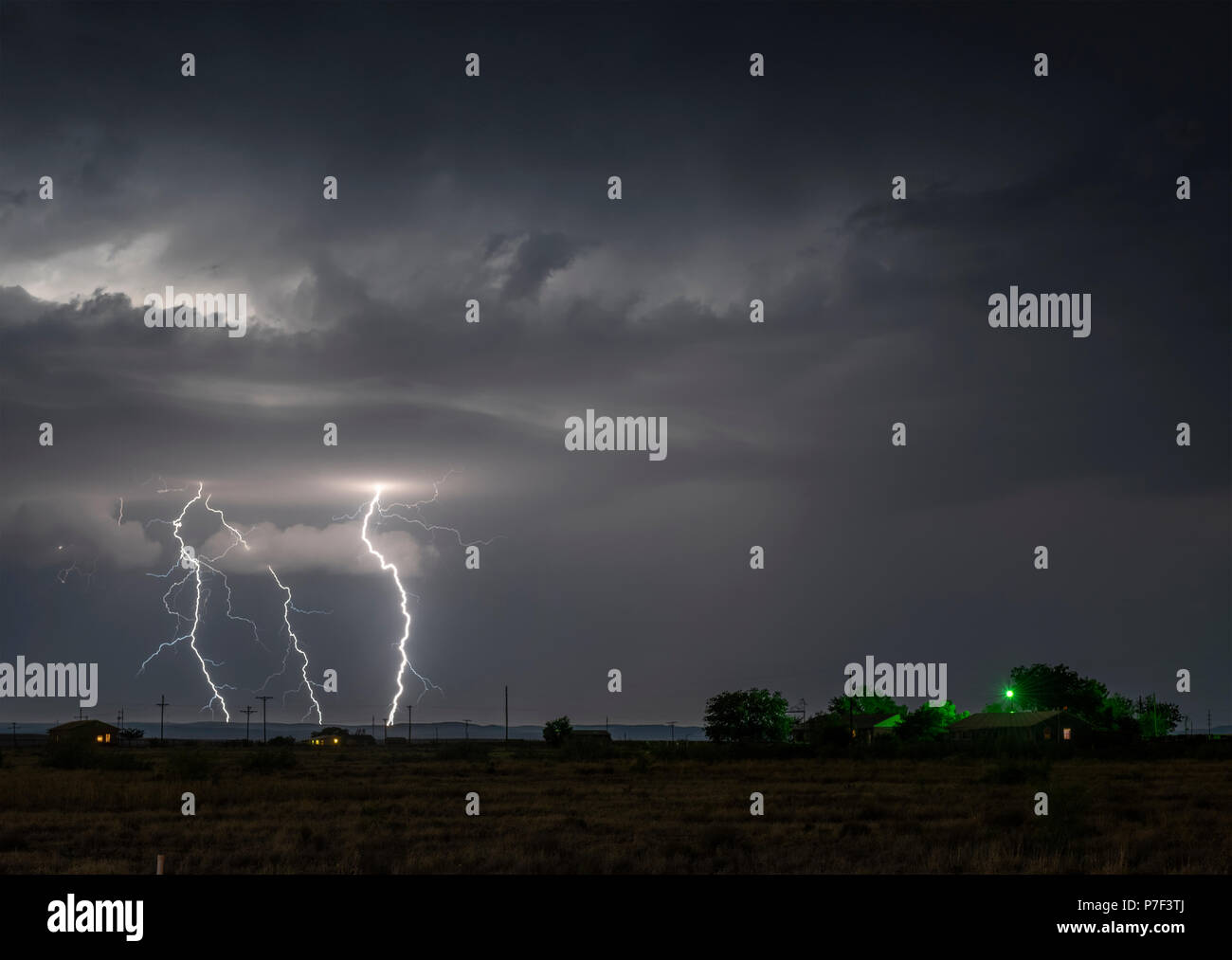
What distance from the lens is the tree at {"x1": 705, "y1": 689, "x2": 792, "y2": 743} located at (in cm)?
9256

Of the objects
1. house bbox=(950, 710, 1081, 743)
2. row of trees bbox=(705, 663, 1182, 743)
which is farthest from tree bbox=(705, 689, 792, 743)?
house bbox=(950, 710, 1081, 743)

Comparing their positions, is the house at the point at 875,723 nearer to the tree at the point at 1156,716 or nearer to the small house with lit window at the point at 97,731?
the tree at the point at 1156,716

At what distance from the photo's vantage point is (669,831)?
2202 centimetres

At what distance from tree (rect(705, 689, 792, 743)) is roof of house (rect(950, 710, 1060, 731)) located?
14664 mm

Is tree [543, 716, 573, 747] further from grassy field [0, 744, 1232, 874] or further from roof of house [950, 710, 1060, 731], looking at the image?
grassy field [0, 744, 1232, 874]

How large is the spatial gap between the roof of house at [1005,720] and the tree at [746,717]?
48.1 feet

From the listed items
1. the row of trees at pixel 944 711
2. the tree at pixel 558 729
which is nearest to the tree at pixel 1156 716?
the row of trees at pixel 944 711

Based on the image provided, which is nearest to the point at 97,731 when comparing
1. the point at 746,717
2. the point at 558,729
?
the point at 558,729

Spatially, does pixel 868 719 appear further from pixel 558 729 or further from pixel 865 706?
pixel 558 729

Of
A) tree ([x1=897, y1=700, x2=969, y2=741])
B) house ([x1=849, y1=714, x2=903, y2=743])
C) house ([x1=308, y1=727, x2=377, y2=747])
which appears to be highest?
tree ([x1=897, y1=700, x2=969, y2=741])
